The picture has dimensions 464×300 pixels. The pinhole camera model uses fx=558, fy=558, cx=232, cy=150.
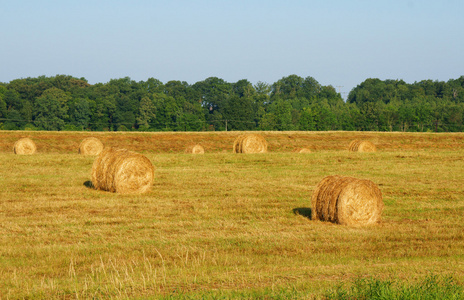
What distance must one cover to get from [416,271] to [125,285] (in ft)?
14.1

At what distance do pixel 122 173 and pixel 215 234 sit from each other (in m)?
7.46

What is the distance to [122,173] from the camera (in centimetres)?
1850

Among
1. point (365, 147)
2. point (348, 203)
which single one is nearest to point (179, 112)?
point (365, 147)

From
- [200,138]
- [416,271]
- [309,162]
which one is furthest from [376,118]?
[416,271]

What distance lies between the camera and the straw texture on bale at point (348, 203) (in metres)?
13.6

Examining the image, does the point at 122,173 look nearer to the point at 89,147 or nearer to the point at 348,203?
the point at 348,203

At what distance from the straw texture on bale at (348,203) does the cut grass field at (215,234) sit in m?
0.36

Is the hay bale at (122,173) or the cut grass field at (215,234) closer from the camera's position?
the cut grass field at (215,234)

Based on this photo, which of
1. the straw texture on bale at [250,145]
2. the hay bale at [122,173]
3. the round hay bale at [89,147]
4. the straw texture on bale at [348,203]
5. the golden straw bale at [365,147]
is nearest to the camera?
the straw texture on bale at [348,203]

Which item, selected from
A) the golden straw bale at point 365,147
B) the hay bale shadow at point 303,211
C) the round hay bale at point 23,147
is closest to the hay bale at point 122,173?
the hay bale shadow at point 303,211

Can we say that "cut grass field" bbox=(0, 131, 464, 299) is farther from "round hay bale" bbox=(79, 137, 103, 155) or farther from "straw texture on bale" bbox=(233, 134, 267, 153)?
"round hay bale" bbox=(79, 137, 103, 155)

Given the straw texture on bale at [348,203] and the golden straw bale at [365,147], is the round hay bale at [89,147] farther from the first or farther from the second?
the straw texture on bale at [348,203]

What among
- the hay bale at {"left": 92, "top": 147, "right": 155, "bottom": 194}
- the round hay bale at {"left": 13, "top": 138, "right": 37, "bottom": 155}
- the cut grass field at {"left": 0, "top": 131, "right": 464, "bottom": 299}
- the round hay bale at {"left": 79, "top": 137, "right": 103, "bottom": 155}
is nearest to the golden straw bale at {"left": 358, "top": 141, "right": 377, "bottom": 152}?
the cut grass field at {"left": 0, "top": 131, "right": 464, "bottom": 299}

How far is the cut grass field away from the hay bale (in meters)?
0.50
